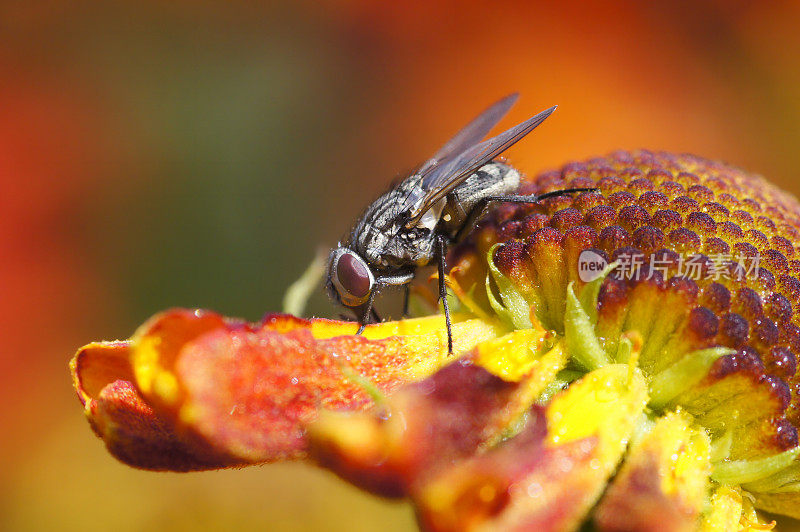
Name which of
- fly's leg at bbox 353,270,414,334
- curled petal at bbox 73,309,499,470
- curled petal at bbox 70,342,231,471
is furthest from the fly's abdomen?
curled petal at bbox 70,342,231,471

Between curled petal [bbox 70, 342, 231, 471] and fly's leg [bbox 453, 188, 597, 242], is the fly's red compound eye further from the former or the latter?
curled petal [bbox 70, 342, 231, 471]

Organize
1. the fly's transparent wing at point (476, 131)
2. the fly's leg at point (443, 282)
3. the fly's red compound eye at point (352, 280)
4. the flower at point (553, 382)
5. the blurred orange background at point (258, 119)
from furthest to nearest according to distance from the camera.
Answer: the blurred orange background at point (258, 119) → the fly's transparent wing at point (476, 131) → the fly's red compound eye at point (352, 280) → the fly's leg at point (443, 282) → the flower at point (553, 382)

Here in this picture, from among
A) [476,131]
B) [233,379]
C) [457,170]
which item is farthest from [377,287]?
[233,379]

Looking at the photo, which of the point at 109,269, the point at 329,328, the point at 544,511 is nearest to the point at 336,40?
the point at 109,269

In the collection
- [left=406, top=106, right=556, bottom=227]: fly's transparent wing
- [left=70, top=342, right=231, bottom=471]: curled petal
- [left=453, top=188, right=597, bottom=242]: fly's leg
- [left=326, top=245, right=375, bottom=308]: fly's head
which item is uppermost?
[left=406, top=106, right=556, bottom=227]: fly's transparent wing

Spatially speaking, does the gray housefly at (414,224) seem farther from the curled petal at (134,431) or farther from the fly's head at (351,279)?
the curled petal at (134,431)

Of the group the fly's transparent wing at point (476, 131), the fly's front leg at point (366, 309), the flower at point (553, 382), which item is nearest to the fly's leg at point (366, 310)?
the fly's front leg at point (366, 309)

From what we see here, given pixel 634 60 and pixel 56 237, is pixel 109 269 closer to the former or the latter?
pixel 56 237
